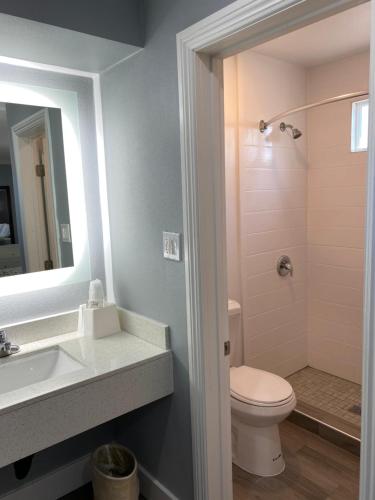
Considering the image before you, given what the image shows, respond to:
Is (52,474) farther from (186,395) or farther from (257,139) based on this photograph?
(257,139)

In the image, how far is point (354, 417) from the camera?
241cm

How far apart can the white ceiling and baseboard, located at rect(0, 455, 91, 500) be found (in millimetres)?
2483

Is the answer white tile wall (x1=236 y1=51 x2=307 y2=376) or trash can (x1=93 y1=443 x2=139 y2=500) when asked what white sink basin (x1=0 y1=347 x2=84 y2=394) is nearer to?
trash can (x1=93 y1=443 x2=139 y2=500)

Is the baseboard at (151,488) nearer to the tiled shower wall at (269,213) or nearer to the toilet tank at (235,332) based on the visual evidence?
the toilet tank at (235,332)

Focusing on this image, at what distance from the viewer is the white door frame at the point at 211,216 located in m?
1.09

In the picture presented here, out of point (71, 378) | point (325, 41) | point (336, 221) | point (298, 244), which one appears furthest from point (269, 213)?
point (71, 378)

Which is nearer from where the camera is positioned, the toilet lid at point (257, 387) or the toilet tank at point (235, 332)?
the toilet lid at point (257, 387)

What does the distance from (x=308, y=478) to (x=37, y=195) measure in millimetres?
1962

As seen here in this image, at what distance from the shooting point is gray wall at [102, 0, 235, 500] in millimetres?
1483

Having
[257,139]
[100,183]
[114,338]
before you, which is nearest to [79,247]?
[100,183]

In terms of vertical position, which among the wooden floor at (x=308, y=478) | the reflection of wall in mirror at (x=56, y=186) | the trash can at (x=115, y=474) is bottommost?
the wooden floor at (x=308, y=478)

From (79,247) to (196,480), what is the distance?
1.16m

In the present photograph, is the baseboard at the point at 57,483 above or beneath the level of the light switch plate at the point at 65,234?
beneath

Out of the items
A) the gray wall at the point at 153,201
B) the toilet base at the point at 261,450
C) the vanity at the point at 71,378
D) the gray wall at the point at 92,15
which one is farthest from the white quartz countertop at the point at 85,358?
the gray wall at the point at 92,15
